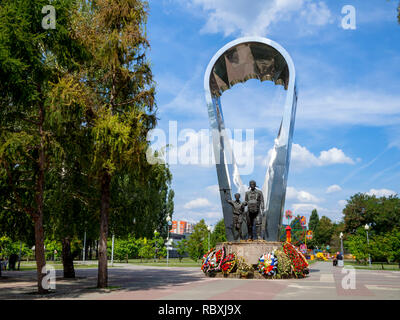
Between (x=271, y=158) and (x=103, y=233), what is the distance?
38.6ft

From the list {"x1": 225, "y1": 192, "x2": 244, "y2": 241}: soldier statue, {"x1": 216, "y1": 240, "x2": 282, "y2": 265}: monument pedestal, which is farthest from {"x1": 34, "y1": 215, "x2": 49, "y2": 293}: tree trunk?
{"x1": 225, "y1": 192, "x2": 244, "y2": 241}: soldier statue

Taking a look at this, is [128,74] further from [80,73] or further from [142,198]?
[142,198]

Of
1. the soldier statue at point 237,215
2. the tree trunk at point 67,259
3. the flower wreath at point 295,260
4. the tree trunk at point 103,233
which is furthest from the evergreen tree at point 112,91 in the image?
the flower wreath at point 295,260

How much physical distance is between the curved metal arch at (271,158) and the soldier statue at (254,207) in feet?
5.64

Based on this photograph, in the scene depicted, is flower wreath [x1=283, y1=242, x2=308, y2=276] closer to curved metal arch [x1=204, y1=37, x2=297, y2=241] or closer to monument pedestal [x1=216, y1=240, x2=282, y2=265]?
monument pedestal [x1=216, y1=240, x2=282, y2=265]

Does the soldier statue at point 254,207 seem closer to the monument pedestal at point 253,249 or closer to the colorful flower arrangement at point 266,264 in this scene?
the monument pedestal at point 253,249

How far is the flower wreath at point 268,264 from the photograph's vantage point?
16.6 metres

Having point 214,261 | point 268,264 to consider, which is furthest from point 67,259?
point 268,264

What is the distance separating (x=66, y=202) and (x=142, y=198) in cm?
302

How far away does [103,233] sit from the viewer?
13102 mm

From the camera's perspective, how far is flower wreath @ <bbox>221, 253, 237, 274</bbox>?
17.6 meters

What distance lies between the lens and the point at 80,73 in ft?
42.8

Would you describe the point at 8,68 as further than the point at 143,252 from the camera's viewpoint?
No
